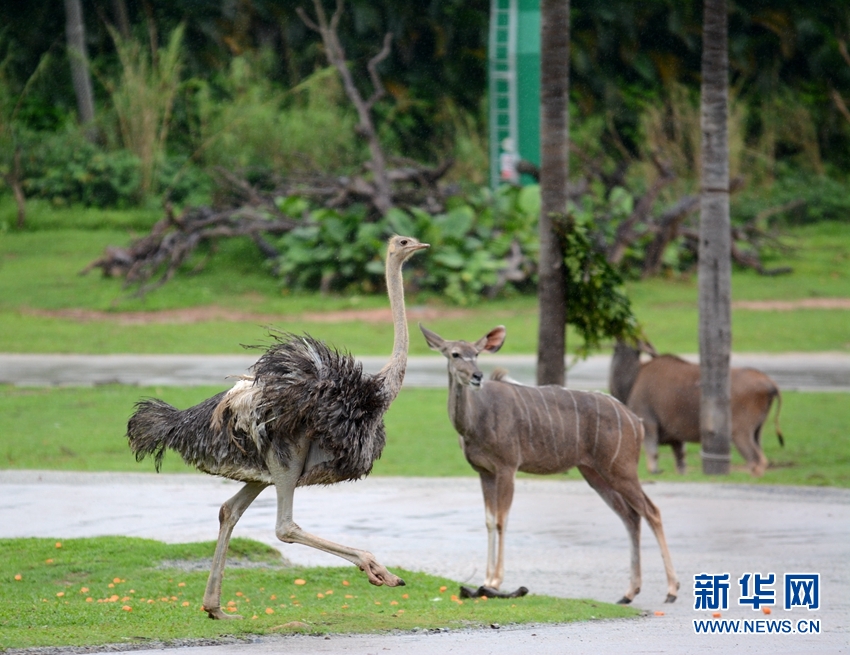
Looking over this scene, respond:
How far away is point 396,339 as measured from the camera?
27.1ft

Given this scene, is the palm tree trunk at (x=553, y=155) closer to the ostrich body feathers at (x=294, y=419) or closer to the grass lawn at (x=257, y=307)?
the ostrich body feathers at (x=294, y=419)

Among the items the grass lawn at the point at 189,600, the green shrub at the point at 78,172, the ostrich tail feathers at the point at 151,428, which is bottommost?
the grass lawn at the point at 189,600

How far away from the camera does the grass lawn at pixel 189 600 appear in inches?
290

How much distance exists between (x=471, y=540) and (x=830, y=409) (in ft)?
28.1

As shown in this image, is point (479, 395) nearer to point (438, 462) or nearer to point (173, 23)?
point (438, 462)

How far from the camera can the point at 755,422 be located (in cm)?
1473

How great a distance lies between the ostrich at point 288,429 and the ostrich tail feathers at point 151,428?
8cm

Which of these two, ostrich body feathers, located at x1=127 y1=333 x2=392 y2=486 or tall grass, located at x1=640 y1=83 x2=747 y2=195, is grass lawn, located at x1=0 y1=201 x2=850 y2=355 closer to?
tall grass, located at x1=640 y1=83 x2=747 y2=195

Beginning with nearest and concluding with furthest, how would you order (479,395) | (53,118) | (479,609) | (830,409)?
(479,609) → (479,395) → (830,409) → (53,118)

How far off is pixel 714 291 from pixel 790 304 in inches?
549

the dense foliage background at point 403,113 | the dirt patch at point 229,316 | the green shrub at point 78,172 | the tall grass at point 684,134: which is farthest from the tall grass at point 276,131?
the tall grass at point 684,134

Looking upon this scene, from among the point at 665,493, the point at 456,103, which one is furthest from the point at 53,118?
the point at 665,493

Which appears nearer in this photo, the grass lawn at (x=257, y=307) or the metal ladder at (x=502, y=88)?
the grass lawn at (x=257, y=307)

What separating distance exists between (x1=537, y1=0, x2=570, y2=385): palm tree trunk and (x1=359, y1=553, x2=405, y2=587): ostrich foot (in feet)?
25.0
